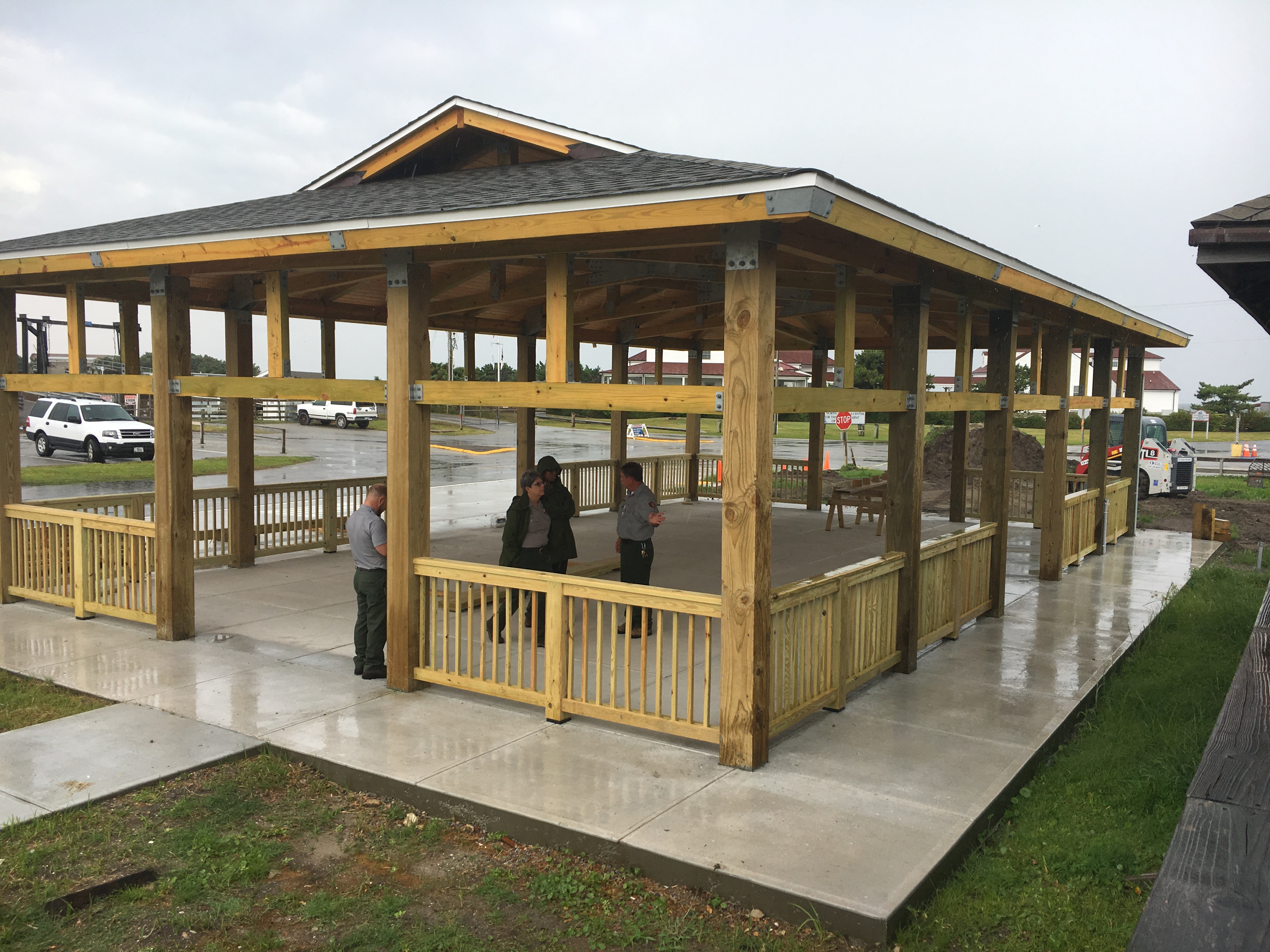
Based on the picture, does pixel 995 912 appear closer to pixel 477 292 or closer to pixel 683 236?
pixel 683 236

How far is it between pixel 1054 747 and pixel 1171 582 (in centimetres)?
687

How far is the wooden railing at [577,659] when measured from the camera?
234 inches

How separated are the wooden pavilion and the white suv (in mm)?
18050

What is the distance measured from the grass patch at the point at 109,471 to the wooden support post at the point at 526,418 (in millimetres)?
11588

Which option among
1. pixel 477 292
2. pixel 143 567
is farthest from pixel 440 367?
pixel 143 567

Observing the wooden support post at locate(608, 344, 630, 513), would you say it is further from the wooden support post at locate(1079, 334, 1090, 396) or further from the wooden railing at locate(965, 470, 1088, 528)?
the wooden support post at locate(1079, 334, 1090, 396)

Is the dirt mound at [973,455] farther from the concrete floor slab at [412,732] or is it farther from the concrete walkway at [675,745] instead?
the concrete floor slab at [412,732]

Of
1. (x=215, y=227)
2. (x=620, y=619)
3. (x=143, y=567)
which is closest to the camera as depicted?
(x=215, y=227)

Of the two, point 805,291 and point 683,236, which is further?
point 805,291

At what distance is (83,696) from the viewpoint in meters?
6.98

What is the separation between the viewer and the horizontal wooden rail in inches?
347

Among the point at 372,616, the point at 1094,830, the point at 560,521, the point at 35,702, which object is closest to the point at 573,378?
the point at 560,521

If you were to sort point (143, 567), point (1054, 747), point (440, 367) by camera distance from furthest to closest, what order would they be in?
point (440, 367)
point (143, 567)
point (1054, 747)

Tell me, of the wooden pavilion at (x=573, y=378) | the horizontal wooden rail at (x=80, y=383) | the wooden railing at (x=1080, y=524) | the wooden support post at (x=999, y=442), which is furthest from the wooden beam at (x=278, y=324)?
the wooden railing at (x=1080, y=524)
